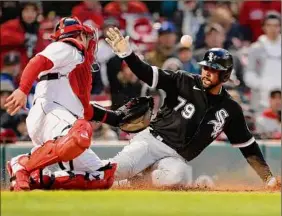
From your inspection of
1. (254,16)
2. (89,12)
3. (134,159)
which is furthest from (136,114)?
(254,16)

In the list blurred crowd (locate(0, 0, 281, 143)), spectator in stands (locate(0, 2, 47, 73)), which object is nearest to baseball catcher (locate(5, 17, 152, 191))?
blurred crowd (locate(0, 0, 281, 143))

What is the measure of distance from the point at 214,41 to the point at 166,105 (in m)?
4.70

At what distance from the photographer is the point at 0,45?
14297mm

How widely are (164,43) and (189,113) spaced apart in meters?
4.47

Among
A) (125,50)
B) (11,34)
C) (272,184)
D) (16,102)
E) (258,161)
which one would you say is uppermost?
(125,50)

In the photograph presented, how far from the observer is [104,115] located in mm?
10281

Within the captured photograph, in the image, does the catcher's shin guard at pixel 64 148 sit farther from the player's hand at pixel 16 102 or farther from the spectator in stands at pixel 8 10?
the spectator in stands at pixel 8 10

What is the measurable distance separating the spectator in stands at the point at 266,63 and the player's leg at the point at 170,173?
14.7 feet

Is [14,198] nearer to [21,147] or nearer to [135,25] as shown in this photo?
[21,147]

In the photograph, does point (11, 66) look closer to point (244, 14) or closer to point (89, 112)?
point (244, 14)

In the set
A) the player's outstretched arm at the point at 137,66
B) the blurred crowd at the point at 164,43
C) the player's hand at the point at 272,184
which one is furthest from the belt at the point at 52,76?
the blurred crowd at the point at 164,43

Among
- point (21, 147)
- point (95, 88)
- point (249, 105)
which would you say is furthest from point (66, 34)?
point (249, 105)

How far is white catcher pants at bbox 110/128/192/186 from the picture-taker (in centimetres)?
1012

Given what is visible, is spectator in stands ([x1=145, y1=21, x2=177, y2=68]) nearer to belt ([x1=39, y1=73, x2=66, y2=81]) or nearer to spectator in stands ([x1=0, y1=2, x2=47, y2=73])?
spectator in stands ([x1=0, y1=2, x2=47, y2=73])
